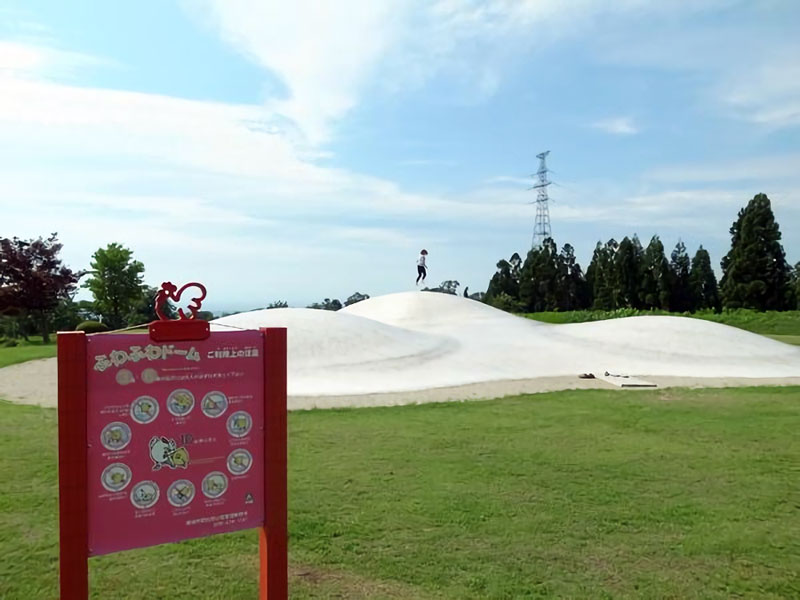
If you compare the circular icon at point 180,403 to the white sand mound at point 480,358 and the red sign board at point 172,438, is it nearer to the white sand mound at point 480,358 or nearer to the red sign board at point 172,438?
the red sign board at point 172,438

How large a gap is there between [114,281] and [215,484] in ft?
84.4

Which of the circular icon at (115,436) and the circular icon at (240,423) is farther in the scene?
the circular icon at (240,423)

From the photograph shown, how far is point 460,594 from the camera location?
346cm

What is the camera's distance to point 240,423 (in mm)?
3018

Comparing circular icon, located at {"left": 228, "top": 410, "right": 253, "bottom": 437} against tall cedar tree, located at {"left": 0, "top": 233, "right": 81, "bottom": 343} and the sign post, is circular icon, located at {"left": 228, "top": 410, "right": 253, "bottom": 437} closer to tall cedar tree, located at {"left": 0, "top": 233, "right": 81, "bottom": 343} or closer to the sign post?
the sign post

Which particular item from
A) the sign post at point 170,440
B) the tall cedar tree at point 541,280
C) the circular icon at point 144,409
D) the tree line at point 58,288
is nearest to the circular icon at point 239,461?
the sign post at point 170,440

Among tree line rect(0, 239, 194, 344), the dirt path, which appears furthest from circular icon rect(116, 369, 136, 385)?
tree line rect(0, 239, 194, 344)

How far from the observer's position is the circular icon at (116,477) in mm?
2712

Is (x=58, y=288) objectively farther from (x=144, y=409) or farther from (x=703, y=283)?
(x=703, y=283)

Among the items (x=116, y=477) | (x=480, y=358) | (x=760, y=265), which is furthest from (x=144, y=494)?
(x=760, y=265)

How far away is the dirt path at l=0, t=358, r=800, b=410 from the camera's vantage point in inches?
411

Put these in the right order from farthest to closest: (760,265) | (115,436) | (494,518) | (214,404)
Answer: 1. (760,265)
2. (494,518)
3. (214,404)
4. (115,436)

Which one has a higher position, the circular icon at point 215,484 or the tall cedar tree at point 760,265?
the tall cedar tree at point 760,265

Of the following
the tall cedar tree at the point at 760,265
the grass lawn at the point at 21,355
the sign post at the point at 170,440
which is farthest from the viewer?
the tall cedar tree at the point at 760,265
